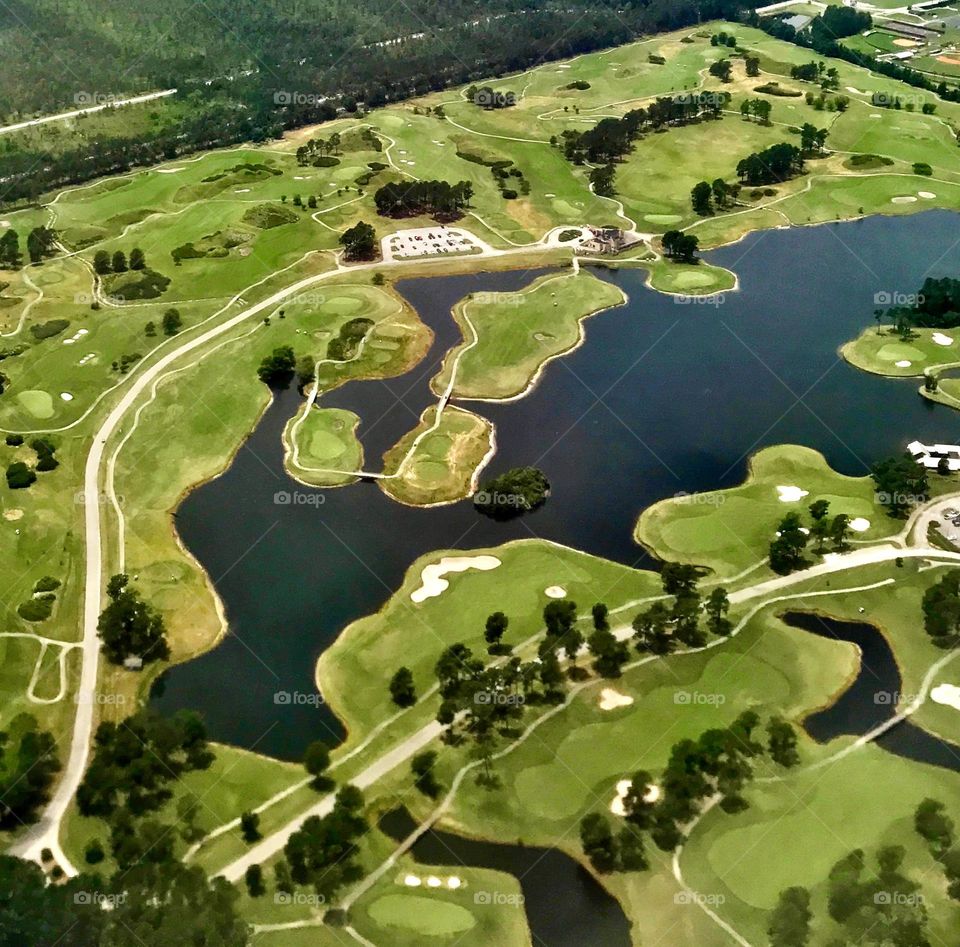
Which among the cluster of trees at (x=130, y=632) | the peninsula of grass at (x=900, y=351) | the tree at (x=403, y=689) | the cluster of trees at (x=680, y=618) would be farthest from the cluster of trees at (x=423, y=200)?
the tree at (x=403, y=689)

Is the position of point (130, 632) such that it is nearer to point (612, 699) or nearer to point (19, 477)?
point (19, 477)

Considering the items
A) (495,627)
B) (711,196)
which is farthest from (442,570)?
(711,196)

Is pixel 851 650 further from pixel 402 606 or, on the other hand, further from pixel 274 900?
pixel 274 900

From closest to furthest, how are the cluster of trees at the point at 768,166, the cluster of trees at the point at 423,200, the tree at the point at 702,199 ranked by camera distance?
the tree at the point at 702,199, the cluster of trees at the point at 423,200, the cluster of trees at the point at 768,166

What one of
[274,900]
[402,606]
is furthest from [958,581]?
[274,900]

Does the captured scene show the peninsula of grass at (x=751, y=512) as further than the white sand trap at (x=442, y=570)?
Yes

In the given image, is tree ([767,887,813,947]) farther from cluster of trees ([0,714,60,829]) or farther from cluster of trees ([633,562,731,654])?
cluster of trees ([0,714,60,829])

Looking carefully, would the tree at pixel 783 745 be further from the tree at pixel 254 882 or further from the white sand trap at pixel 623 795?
the tree at pixel 254 882
